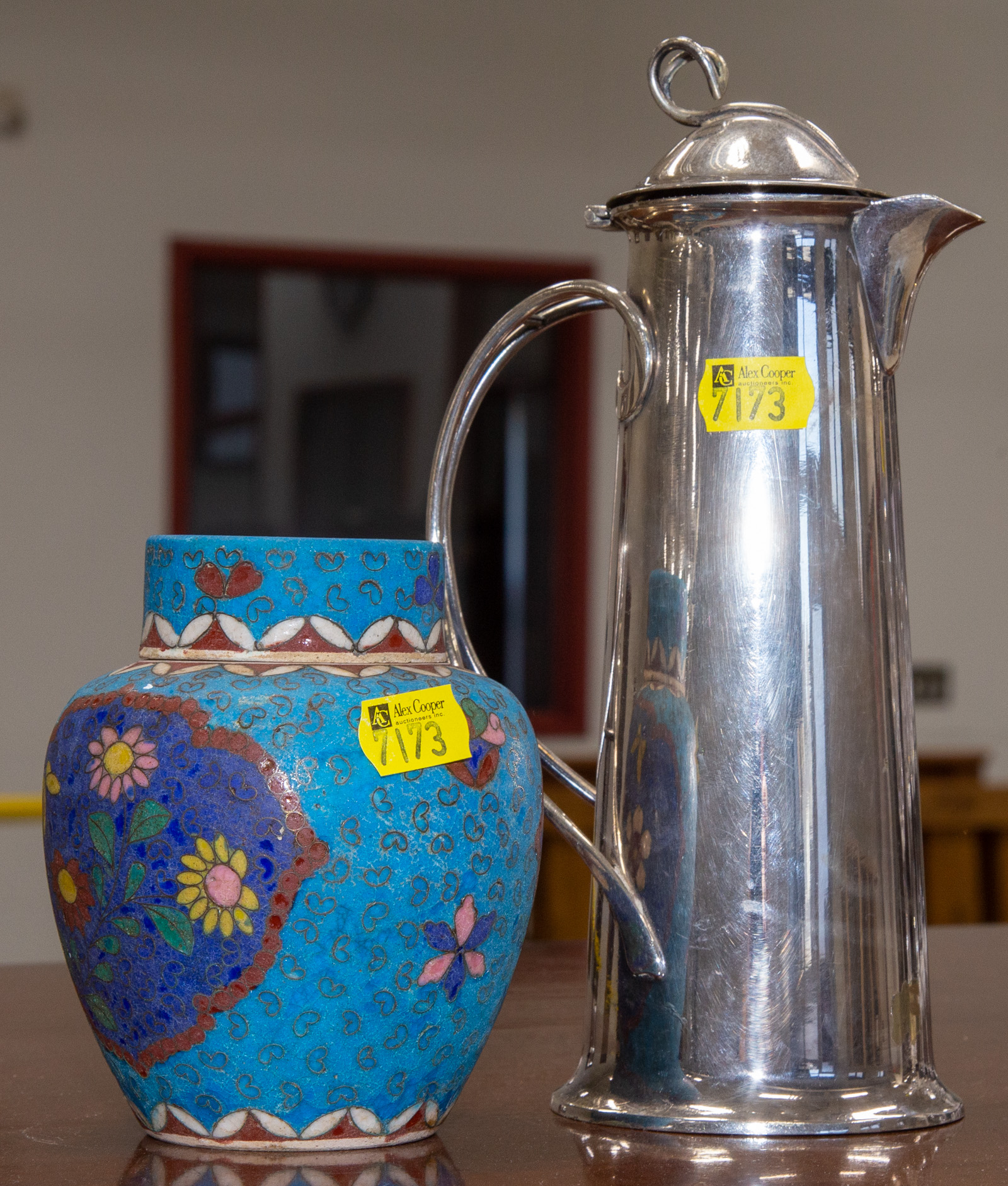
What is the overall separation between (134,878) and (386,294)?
3.46 metres

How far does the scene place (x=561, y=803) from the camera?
3.22 metres

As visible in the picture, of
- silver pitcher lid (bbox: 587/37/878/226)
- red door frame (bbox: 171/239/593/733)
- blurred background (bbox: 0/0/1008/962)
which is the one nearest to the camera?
silver pitcher lid (bbox: 587/37/878/226)

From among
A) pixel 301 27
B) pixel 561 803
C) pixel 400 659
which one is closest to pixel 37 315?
pixel 301 27

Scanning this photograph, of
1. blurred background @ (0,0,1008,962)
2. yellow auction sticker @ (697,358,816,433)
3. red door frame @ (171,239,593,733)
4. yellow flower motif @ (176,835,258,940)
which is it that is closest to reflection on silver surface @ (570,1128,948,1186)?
yellow flower motif @ (176,835,258,940)

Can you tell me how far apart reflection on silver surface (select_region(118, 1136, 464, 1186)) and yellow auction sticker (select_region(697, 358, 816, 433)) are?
1.24 ft

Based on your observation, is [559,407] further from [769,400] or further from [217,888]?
[217,888]

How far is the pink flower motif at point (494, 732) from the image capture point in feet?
2.41

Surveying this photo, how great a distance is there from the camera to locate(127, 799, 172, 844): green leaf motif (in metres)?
0.69

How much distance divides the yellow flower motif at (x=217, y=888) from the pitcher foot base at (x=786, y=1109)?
0.75ft

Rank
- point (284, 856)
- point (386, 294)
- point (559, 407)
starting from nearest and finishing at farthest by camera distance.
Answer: point (284, 856) < point (386, 294) < point (559, 407)

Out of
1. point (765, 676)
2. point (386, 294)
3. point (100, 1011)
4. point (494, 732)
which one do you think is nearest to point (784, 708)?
point (765, 676)

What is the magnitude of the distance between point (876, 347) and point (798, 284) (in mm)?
57

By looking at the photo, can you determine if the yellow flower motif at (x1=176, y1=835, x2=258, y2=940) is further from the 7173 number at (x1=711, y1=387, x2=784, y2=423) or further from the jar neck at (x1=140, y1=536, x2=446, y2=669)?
the 7173 number at (x1=711, y1=387, x2=784, y2=423)

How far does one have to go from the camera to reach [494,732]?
0.74 m
